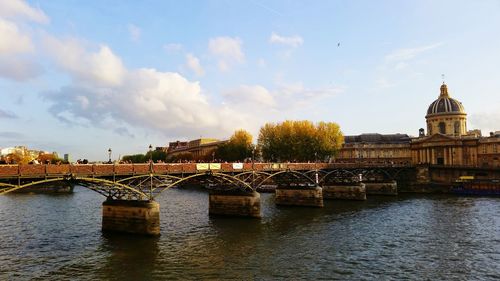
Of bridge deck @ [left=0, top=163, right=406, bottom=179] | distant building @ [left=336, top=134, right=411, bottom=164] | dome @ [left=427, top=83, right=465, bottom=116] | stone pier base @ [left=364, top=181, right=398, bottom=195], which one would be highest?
dome @ [left=427, top=83, right=465, bottom=116]

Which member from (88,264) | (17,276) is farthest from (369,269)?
(17,276)

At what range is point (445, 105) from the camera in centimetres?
13588

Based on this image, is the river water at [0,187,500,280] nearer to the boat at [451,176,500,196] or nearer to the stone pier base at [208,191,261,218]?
the stone pier base at [208,191,261,218]

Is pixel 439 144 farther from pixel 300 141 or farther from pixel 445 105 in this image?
pixel 300 141

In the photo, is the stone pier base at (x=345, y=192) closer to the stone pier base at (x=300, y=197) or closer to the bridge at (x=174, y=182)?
the bridge at (x=174, y=182)

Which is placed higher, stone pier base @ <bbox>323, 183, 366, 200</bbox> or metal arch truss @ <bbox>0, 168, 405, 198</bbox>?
metal arch truss @ <bbox>0, 168, 405, 198</bbox>

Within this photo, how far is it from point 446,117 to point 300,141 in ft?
176

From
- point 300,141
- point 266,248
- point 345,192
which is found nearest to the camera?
point 266,248

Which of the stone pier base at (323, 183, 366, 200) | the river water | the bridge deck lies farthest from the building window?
the bridge deck

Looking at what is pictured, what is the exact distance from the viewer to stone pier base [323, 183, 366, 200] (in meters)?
81.8

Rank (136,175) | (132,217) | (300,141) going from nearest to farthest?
(132,217)
(136,175)
(300,141)

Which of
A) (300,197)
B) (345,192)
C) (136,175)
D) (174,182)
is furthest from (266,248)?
(345,192)

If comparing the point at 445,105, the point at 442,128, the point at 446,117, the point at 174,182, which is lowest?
the point at 174,182

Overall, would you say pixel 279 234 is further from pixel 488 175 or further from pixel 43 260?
pixel 488 175
